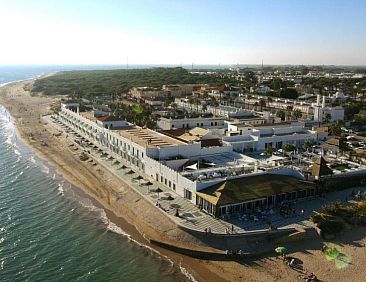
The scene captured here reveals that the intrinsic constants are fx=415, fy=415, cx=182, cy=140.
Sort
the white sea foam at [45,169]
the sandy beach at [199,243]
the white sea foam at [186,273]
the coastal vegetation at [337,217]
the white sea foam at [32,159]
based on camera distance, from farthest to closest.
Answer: the white sea foam at [32,159], the white sea foam at [45,169], the coastal vegetation at [337,217], the sandy beach at [199,243], the white sea foam at [186,273]

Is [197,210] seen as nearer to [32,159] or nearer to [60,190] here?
[60,190]

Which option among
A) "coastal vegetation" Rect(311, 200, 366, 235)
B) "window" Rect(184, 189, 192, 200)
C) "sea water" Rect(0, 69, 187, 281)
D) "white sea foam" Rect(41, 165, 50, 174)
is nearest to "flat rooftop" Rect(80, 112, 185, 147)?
"sea water" Rect(0, 69, 187, 281)

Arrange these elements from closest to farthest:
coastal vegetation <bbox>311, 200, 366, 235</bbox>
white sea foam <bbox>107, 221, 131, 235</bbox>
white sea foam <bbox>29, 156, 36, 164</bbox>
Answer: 1. coastal vegetation <bbox>311, 200, 366, 235</bbox>
2. white sea foam <bbox>107, 221, 131, 235</bbox>
3. white sea foam <bbox>29, 156, 36, 164</bbox>

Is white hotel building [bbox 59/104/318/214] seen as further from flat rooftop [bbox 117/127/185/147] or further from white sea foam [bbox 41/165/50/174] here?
white sea foam [bbox 41/165/50/174]

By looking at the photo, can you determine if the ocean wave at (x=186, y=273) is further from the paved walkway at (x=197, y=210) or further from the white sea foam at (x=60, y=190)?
the white sea foam at (x=60, y=190)

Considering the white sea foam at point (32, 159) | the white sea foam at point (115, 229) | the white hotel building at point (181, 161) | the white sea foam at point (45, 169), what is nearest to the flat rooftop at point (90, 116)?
the white hotel building at point (181, 161)

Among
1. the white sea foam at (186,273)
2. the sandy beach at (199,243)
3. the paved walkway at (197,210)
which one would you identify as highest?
the paved walkway at (197,210)

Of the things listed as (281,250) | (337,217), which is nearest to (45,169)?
(281,250)

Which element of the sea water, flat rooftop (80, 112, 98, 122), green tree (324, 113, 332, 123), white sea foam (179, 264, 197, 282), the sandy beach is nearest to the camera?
white sea foam (179, 264, 197, 282)
